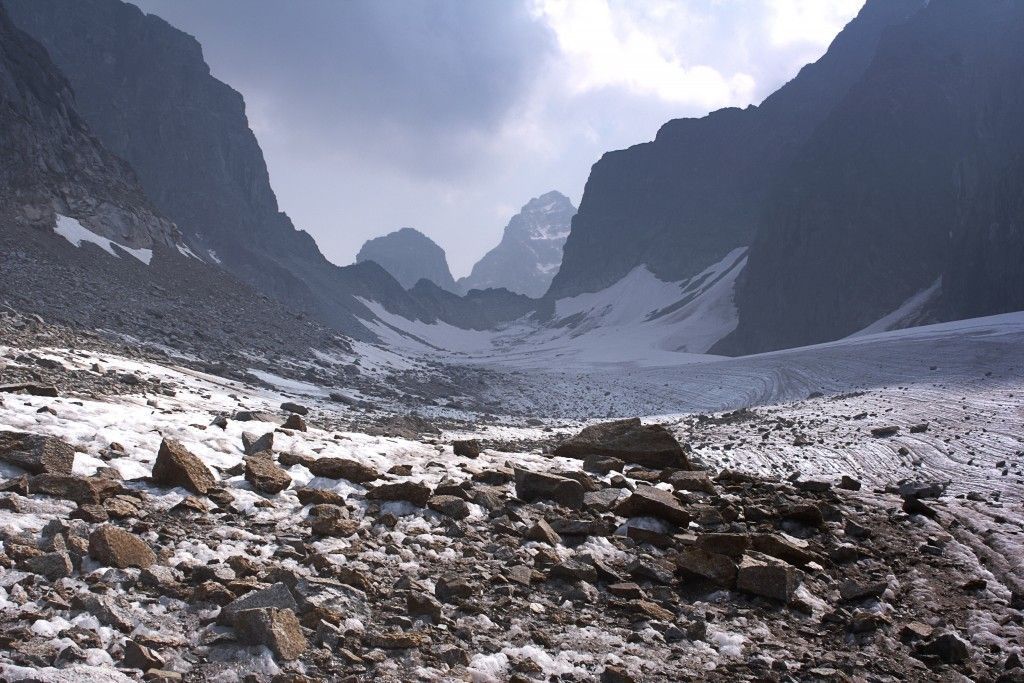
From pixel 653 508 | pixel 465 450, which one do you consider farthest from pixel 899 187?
pixel 653 508

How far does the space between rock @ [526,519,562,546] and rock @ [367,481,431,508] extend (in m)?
1.33

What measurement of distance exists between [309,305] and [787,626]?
96.2 meters

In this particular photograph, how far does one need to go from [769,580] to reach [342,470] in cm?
515

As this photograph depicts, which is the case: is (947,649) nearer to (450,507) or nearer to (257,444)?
(450,507)

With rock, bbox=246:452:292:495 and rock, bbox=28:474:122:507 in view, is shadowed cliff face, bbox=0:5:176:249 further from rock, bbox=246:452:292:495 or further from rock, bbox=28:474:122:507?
rock, bbox=28:474:122:507

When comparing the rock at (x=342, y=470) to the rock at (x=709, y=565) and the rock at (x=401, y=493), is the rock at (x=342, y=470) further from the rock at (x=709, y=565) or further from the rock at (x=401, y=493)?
the rock at (x=709, y=565)

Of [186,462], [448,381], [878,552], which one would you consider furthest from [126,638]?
[448,381]

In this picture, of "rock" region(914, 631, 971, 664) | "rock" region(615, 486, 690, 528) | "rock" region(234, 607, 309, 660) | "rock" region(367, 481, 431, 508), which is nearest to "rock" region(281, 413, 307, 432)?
"rock" region(367, 481, 431, 508)

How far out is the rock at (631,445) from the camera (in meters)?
10.9

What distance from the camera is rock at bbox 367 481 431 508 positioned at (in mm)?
7496

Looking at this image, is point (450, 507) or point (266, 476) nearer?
point (266, 476)

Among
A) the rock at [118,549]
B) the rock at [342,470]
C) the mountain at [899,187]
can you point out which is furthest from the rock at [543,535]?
the mountain at [899,187]

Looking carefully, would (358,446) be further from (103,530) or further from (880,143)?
(880,143)

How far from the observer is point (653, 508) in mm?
8016
